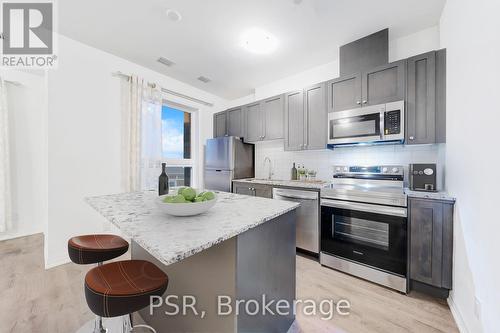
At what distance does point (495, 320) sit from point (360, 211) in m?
1.11

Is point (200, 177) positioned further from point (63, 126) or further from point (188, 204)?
point (188, 204)

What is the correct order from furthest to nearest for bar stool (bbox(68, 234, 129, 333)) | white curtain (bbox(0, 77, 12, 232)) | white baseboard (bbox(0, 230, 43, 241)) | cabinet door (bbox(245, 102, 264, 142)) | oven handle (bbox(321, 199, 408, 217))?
cabinet door (bbox(245, 102, 264, 142)), white baseboard (bbox(0, 230, 43, 241)), white curtain (bbox(0, 77, 12, 232)), oven handle (bbox(321, 199, 408, 217)), bar stool (bbox(68, 234, 129, 333))

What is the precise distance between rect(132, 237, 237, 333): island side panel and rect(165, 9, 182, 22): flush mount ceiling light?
7.42 feet

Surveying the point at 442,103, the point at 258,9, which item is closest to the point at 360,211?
the point at 442,103

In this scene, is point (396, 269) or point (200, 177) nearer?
point (396, 269)

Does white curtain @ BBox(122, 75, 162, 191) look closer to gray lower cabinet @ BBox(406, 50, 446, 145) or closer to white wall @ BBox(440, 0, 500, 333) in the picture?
gray lower cabinet @ BBox(406, 50, 446, 145)

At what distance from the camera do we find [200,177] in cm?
397

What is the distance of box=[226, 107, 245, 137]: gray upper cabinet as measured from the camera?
12.2ft

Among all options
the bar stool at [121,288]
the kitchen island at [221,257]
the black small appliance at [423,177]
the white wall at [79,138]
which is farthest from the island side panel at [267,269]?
the white wall at [79,138]

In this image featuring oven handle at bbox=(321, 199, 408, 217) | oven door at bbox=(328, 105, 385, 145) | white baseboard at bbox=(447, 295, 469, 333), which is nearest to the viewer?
white baseboard at bbox=(447, 295, 469, 333)

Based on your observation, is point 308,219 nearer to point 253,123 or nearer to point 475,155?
point 475,155

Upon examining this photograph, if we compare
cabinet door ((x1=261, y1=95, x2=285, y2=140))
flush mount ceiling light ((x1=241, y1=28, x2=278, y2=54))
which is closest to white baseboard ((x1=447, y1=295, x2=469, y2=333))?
cabinet door ((x1=261, y1=95, x2=285, y2=140))

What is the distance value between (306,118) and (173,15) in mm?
1963

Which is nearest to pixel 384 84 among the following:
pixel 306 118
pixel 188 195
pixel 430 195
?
pixel 306 118
